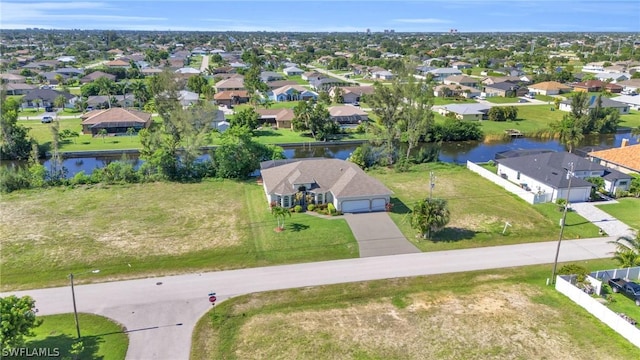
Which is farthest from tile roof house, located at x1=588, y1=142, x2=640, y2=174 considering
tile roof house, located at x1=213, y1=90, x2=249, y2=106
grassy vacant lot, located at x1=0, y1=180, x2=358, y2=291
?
tile roof house, located at x1=213, y1=90, x2=249, y2=106

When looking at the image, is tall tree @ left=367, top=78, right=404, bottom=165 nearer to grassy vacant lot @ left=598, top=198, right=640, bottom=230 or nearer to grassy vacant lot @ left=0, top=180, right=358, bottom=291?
grassy vacant lot @ left=0, top=180, right=358, bottom=291

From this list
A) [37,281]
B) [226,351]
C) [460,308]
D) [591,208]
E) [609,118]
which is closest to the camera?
[226,351]

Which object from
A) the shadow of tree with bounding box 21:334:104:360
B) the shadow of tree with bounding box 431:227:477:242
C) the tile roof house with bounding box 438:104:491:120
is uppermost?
the tile roof house with bounding box 438:104:491:120

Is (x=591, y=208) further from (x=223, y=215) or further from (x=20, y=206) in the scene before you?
(x=20, y=206)

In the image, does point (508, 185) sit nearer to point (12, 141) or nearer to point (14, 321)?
point (14, 321)

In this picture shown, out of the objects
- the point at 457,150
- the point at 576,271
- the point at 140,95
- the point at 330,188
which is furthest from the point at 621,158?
the point at 140,95

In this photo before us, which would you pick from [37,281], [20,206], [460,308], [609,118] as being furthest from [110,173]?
[609,118]
